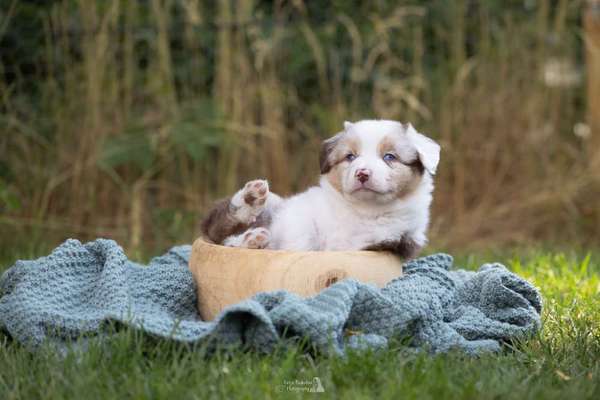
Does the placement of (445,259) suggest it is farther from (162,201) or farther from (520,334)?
(162,201)

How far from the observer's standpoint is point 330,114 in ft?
20.1

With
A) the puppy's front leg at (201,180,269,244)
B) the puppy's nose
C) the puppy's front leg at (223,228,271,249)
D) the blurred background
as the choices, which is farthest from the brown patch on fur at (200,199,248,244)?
the blurred background

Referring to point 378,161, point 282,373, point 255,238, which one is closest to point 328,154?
point 378,161

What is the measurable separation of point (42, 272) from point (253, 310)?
1.00 metres

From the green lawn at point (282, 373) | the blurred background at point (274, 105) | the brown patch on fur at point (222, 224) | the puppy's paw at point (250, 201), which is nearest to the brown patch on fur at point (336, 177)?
the puppy's paw at point (250, 201)

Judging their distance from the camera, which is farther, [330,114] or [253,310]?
[330,114]

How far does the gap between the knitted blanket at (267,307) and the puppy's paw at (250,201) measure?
314 millimetres

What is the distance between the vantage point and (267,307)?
8.91ft

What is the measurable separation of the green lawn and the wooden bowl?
0.36 metres

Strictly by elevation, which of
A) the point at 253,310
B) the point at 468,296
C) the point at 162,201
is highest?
the point at 253,310

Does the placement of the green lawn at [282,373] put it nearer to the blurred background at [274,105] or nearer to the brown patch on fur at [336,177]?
the brown patch on fur at [336,177]

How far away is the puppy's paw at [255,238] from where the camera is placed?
312cm

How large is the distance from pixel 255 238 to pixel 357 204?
1.35ft

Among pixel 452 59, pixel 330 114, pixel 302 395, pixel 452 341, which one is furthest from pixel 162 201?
pixel 302 395
